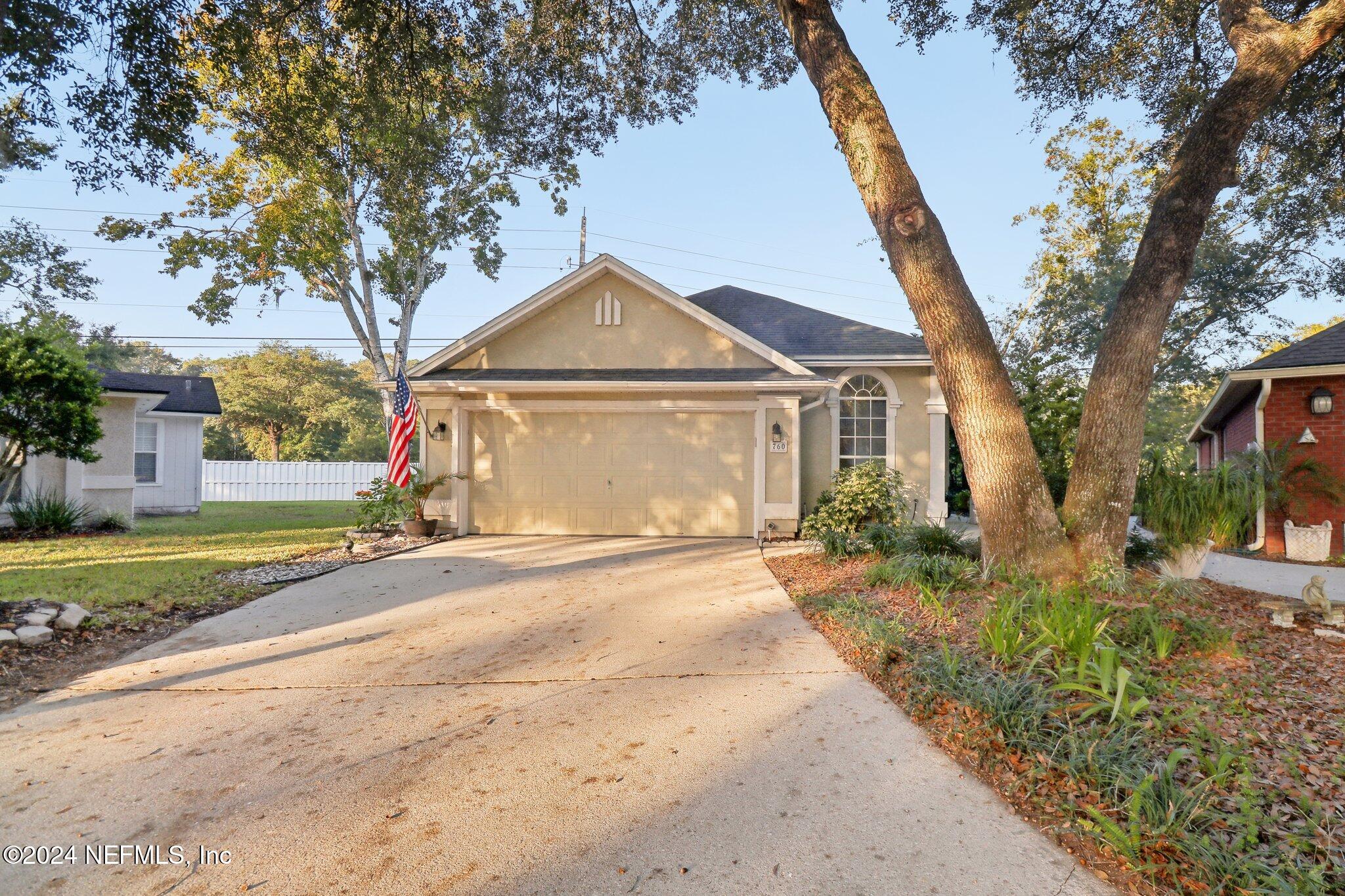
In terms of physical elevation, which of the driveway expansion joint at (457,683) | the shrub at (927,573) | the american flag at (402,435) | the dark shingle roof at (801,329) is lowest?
the driveway expansion joint at (457,683)

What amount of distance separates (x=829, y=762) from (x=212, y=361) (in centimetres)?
5214

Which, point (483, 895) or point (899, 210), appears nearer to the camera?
point (483, 895)

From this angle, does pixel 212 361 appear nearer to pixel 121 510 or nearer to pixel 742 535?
pixel 121 510

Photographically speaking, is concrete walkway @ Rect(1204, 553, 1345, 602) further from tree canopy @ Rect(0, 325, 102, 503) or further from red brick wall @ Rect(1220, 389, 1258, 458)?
tree canopy @ Rect(0, 325, 102, 503)

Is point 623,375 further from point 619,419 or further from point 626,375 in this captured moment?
point 619,419

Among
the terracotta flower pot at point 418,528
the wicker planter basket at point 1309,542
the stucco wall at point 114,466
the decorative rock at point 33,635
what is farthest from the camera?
the stucco wall at point 114,466

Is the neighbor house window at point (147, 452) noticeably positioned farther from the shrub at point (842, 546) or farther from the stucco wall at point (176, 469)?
the shrub at point (842, 546)

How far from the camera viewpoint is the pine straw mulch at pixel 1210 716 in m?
2.41

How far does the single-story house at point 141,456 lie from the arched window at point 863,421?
43.0 ft

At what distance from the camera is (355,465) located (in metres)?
23.1

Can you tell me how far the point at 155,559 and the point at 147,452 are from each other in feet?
31.1

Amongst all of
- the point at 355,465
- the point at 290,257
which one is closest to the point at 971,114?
the point at 290,257

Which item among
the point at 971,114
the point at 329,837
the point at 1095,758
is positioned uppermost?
the point at 971,114

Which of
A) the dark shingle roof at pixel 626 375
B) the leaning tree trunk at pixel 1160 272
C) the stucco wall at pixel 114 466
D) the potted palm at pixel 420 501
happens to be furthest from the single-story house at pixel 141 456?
the leaning tree trunk at pixel 1160 272
